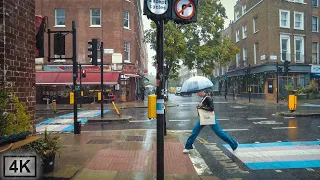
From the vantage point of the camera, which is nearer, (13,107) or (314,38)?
(13,107)

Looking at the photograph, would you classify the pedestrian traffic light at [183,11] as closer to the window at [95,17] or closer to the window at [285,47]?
the window at [95,17]

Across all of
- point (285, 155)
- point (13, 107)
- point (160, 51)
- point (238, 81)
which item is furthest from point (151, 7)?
point (238, 81)

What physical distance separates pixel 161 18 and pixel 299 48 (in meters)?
32.0

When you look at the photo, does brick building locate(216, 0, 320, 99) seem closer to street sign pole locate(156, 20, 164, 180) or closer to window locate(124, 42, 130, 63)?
window locate(124, 42, 130, 63)

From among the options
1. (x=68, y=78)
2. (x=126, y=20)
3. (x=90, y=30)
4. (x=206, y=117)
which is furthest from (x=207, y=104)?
(x=126, y=20)

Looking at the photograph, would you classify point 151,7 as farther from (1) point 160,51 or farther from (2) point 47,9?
(2) point 47,9

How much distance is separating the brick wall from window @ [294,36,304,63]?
31776 mm

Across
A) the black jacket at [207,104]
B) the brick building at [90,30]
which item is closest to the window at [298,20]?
the brick building at [90,30]

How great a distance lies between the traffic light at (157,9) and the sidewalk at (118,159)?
2.75 metres

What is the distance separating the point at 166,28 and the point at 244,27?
15.1 m

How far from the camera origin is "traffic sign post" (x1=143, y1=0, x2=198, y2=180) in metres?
4.00

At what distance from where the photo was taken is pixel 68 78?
994 inches

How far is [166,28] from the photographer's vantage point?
27.1 meters

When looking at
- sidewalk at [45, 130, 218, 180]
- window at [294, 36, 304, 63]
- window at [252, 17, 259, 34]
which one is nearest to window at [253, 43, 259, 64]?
window at [252, 17, 259, 34]
